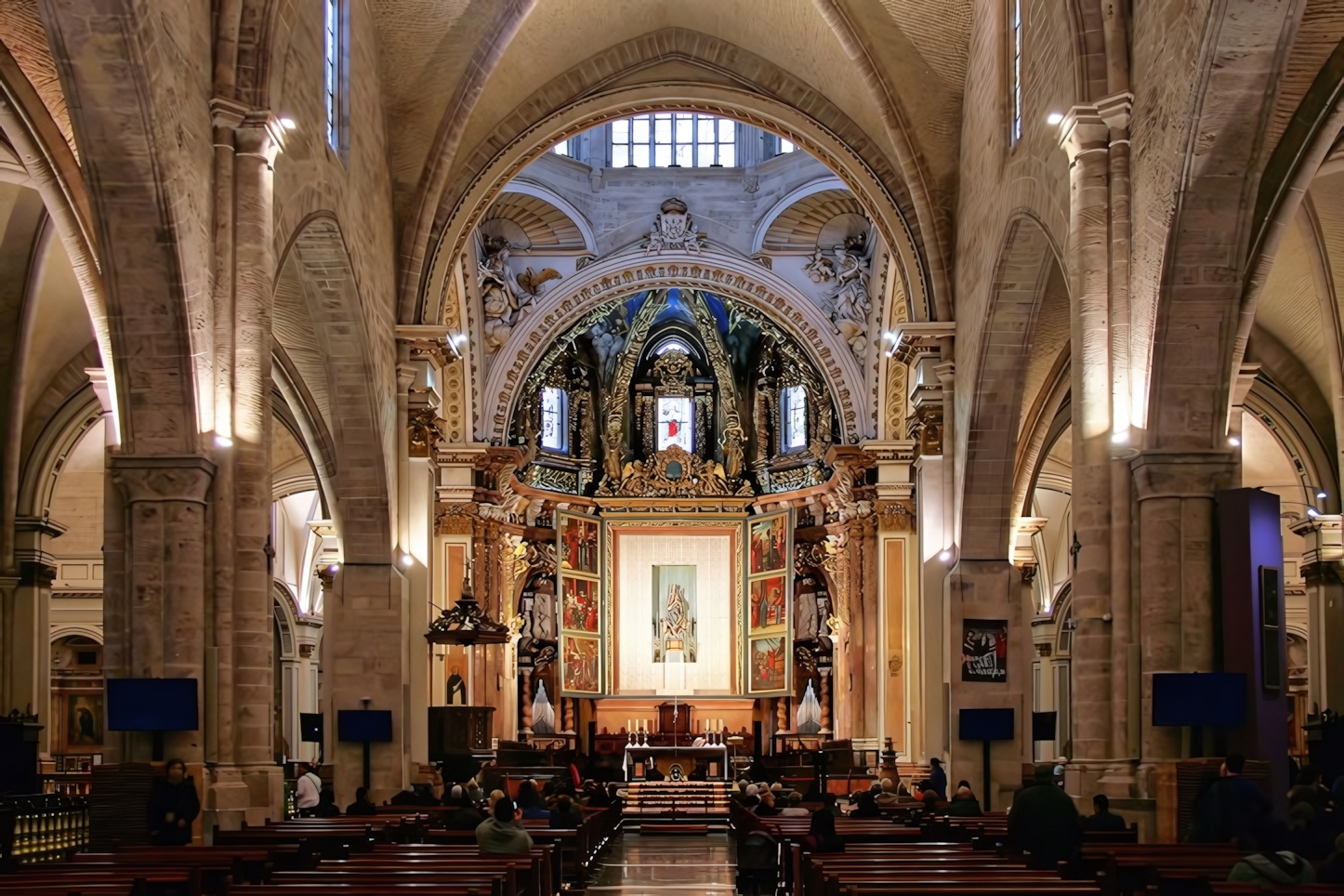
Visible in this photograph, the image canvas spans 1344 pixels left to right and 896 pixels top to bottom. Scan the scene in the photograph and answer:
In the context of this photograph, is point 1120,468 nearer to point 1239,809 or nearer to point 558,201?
Answer: point 1239,809

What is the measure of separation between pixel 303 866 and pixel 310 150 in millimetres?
8300

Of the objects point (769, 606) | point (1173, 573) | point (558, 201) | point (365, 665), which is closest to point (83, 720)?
point (558, 201)

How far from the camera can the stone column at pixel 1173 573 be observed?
44.7ft

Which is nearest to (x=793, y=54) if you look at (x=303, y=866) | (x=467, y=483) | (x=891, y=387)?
(x=891, y=387)

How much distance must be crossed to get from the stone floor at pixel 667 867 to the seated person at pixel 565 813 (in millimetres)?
631

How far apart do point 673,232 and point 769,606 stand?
809 cm

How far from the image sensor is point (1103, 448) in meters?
14.4

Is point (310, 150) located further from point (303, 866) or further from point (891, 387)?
point (891, 387)

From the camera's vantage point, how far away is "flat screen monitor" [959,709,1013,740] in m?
20.1

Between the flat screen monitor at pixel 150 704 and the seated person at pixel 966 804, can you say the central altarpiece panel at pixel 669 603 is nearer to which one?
the seated person at pixel 966 804

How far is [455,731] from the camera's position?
23.1m

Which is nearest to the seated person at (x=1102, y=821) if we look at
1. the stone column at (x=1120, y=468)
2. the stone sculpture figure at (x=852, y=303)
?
the stone column at (x=1120, y=468)

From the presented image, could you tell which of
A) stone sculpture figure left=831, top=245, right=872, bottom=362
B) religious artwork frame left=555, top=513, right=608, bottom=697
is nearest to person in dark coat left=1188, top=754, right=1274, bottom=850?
stone sculpture figure left=831, top=245, right=872, bottom=362

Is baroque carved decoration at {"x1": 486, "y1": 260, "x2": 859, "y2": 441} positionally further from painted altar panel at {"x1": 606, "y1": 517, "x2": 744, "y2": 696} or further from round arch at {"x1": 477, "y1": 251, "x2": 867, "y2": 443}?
painted altar panel at {"x1": 606, "y1": 517, "x2": 744, "y2": 696}
